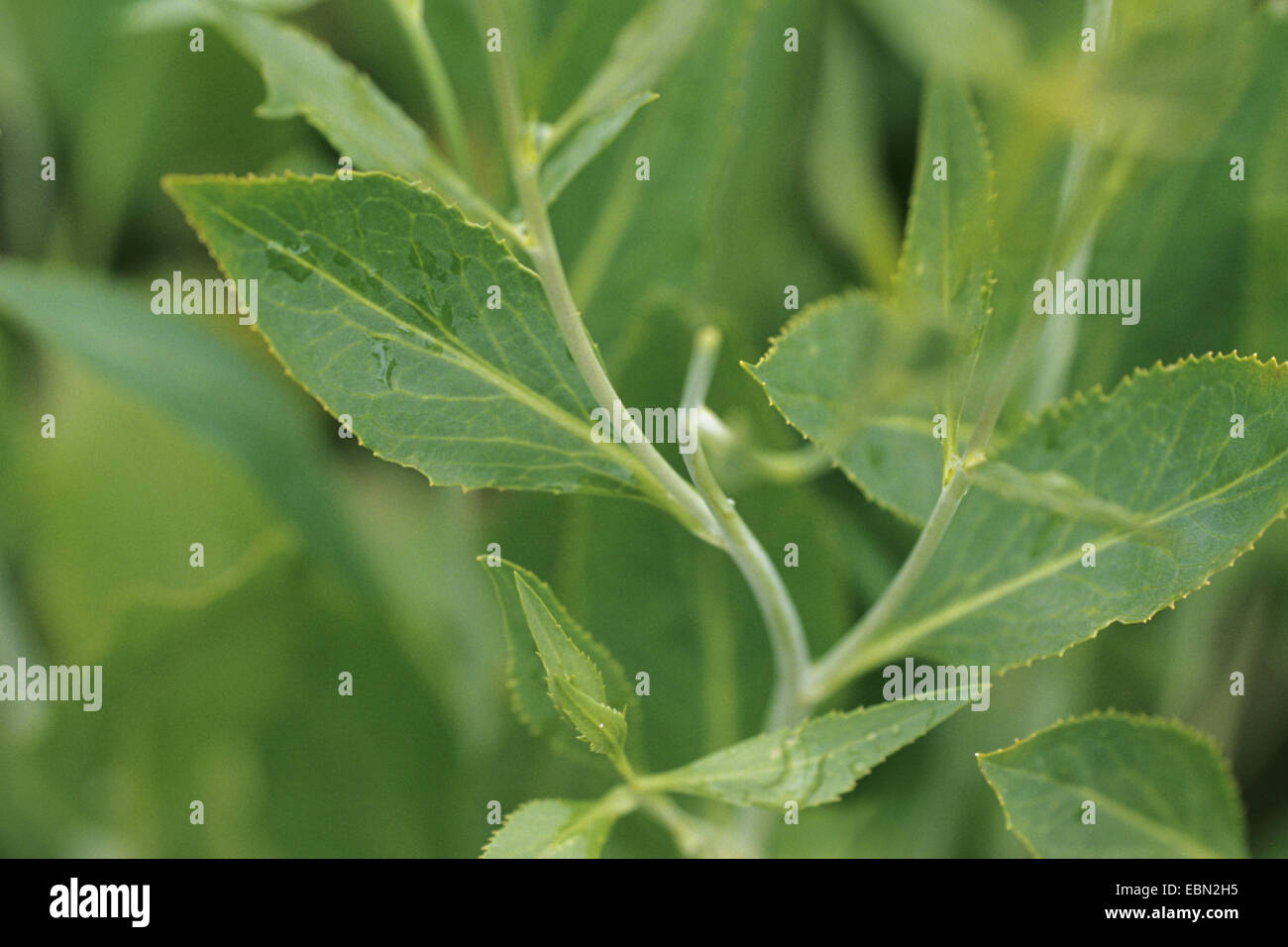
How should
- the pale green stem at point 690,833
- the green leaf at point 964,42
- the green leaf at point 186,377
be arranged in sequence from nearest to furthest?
the green leaf at point 964,42
the pale green stem at point 690,833
the green leaf at point 186,377

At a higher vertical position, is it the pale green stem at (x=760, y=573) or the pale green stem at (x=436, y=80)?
the pale green stem at (x=436, y=80)

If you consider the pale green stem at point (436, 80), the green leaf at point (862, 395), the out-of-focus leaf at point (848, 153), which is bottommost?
the green leaf at point (862, 395)

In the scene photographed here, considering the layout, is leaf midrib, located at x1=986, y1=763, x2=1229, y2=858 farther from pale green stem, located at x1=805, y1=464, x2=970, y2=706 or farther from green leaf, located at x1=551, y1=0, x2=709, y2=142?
green leaf, located at x1=551, y1=0, x2=709, y2=142

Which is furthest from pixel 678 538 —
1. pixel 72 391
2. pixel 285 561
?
pixel 72 391

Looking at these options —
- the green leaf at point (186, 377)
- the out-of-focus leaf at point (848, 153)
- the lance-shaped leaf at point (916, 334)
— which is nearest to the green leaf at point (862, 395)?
the lance-shaped leaf at point (916, 334)

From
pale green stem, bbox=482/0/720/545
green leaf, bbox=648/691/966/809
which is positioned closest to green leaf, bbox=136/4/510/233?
pale green stem, bbox=482/0/720/545

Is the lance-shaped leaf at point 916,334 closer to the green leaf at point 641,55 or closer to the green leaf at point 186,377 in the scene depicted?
the green leaf at point 641,55

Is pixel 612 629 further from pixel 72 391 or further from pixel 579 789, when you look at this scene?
pixel 72 391
